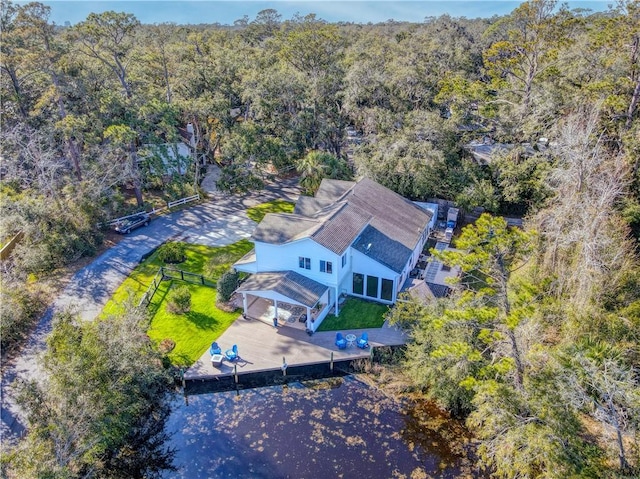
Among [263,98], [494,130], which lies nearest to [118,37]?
[263,98]

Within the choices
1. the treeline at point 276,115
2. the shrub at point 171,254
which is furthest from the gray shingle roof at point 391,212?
the shrub at point 171,254

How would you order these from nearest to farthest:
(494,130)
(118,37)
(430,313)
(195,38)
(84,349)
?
(84,349) < (430,313) < (118,37) < (494,130) < (195,38)

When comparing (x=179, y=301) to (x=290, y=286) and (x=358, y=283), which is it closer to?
(x=290, y=286)

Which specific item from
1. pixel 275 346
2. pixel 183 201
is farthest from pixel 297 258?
pixel 183 201

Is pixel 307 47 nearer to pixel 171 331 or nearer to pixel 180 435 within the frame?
pixel 171 331

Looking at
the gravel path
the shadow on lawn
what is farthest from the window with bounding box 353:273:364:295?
the gravel path

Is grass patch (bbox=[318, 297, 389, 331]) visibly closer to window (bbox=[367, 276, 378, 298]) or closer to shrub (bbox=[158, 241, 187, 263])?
→ window (bbox=[367, 276, 378, 298])

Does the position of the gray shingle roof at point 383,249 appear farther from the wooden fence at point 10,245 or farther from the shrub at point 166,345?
the wooden fence at point 10,245
